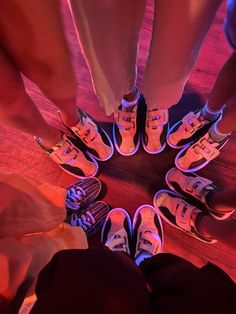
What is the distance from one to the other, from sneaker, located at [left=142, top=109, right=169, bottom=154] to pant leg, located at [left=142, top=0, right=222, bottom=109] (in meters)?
0.18

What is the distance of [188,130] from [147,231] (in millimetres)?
435

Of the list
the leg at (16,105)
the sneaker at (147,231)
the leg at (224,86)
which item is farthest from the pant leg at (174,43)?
the sneaker at (147,231)

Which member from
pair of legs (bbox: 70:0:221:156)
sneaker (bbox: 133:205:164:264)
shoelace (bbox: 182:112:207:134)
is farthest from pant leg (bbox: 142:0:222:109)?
sneaker (bbox: 133:205:164:264)

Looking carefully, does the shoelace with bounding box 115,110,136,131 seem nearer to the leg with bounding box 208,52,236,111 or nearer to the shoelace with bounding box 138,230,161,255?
the leg with bounding box 208,52,236,111

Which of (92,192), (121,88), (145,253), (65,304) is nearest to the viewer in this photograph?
(65,304)

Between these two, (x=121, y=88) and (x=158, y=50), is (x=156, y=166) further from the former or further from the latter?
(x=158, y=50)

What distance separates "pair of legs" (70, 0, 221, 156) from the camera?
0.63 meters

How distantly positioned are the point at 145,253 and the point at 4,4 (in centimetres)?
92

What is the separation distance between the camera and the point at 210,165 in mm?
1239

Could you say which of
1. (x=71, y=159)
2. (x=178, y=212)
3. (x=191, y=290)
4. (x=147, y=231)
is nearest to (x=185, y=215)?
(x=178, y=212)

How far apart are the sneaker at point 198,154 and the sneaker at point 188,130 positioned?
0.04 m

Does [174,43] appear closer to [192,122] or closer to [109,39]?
[109,39]

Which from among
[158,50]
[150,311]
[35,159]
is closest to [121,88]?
[158,50]

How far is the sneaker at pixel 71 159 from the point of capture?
1.15m
